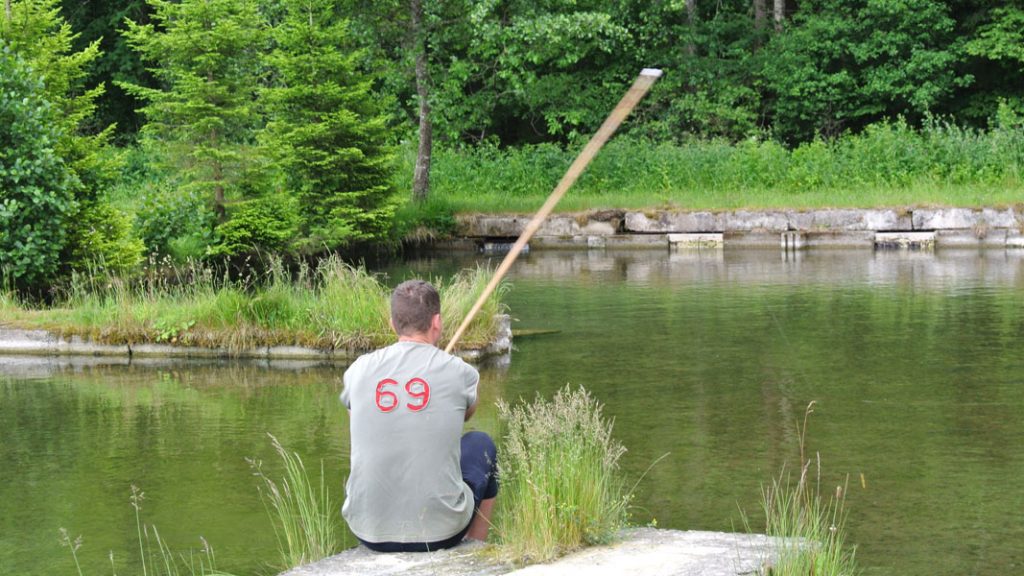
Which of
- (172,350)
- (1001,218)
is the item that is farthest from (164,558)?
(1001,218)

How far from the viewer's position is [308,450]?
8.95m

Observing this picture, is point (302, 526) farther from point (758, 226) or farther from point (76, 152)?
point (758, 226)

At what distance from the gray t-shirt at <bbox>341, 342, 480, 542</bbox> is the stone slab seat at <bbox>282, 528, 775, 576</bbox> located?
119mm

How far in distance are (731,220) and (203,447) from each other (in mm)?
17184

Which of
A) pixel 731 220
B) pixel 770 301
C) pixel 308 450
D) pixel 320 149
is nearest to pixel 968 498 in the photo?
pixel 308 450

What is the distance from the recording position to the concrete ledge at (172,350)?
12.6m

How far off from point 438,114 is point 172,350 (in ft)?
45.8

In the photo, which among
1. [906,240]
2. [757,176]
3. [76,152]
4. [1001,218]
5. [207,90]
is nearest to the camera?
[76,152]

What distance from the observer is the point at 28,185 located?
14.5m

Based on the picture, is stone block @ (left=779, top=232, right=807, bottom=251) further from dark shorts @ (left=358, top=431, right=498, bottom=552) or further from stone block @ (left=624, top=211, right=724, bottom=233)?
dark shorts @ (left=358, top=431, right=498, bottom=552)

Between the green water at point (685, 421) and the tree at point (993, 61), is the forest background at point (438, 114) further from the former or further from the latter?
the green water at point (685, 421)

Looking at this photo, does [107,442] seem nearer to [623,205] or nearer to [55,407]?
[55,407]

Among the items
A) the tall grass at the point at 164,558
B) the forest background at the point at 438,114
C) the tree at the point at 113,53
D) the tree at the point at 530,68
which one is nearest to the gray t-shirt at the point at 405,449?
the tall grass at the point at 164,558

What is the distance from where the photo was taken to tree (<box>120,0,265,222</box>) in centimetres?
1894
